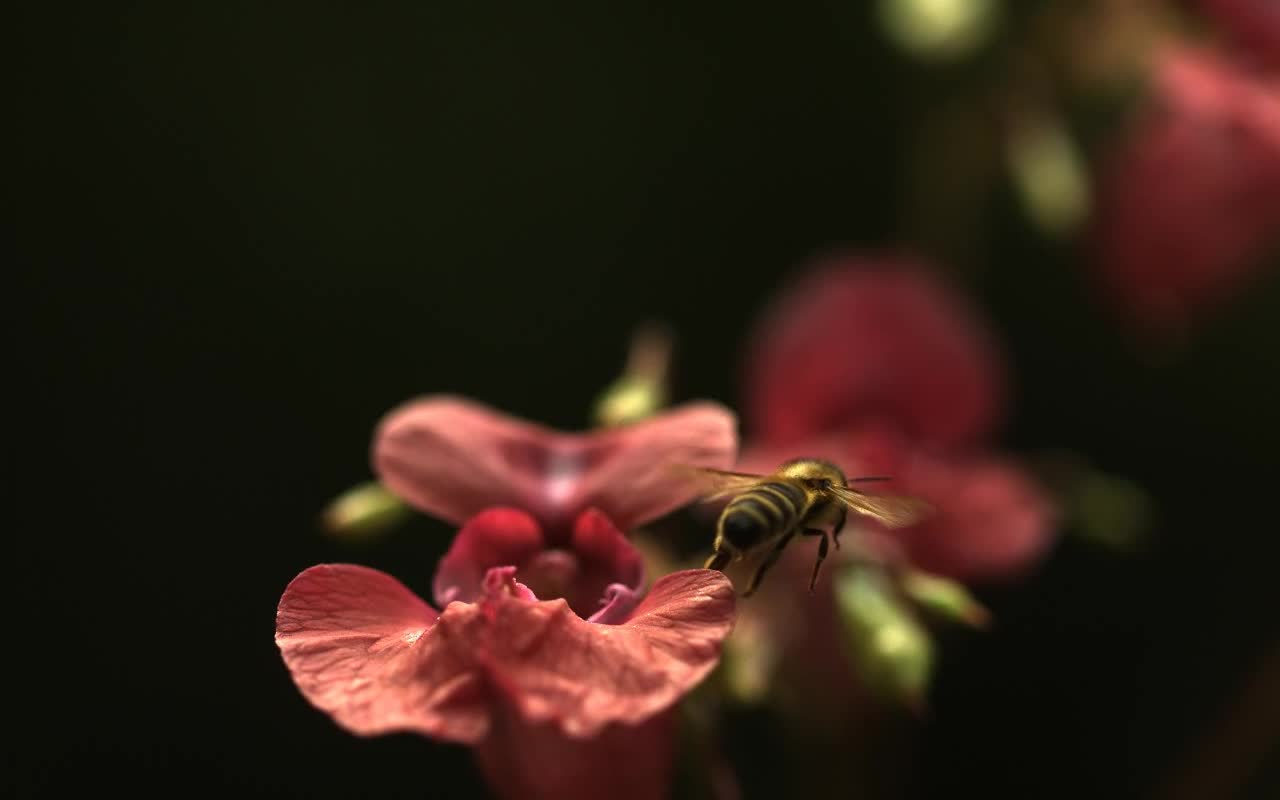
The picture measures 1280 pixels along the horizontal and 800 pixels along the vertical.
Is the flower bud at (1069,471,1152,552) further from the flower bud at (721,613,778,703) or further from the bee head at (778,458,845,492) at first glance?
the bee head at (778,458,845,492)

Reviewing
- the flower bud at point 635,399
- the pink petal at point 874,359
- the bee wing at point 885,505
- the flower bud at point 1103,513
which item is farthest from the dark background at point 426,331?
the bee wing at point 885,505

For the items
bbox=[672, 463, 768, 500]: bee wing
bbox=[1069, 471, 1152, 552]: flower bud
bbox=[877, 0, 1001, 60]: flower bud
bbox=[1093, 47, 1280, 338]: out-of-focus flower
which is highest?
bbox=[877, 0, 1001, 60]: flower bud

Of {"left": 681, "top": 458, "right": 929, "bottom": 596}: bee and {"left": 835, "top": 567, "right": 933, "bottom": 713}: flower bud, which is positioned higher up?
{"left": 681, "top": 458, "right": 929, "bottom": 596}: bee

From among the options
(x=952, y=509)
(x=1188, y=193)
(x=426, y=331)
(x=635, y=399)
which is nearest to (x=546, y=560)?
(x=635, y=399)

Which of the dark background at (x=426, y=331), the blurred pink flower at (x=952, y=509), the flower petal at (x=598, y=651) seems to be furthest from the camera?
the dark background at (x=426, y=331)

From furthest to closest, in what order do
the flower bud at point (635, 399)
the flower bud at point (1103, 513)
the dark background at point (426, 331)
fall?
1. the dark background at point (426, 331)
2. the flower bud at point (1103, 513)
3. the flower bud at point (635, 399)

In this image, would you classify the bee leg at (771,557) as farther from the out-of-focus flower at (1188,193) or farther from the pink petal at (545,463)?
the out-of-focus flower at (1188,193)

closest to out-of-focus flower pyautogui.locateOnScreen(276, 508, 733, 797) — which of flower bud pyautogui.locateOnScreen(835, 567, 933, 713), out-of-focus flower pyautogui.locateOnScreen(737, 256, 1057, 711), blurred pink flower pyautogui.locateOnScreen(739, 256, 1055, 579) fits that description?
flower bud pyautogui.locateOnScreen(835, 567, 933, 713)
